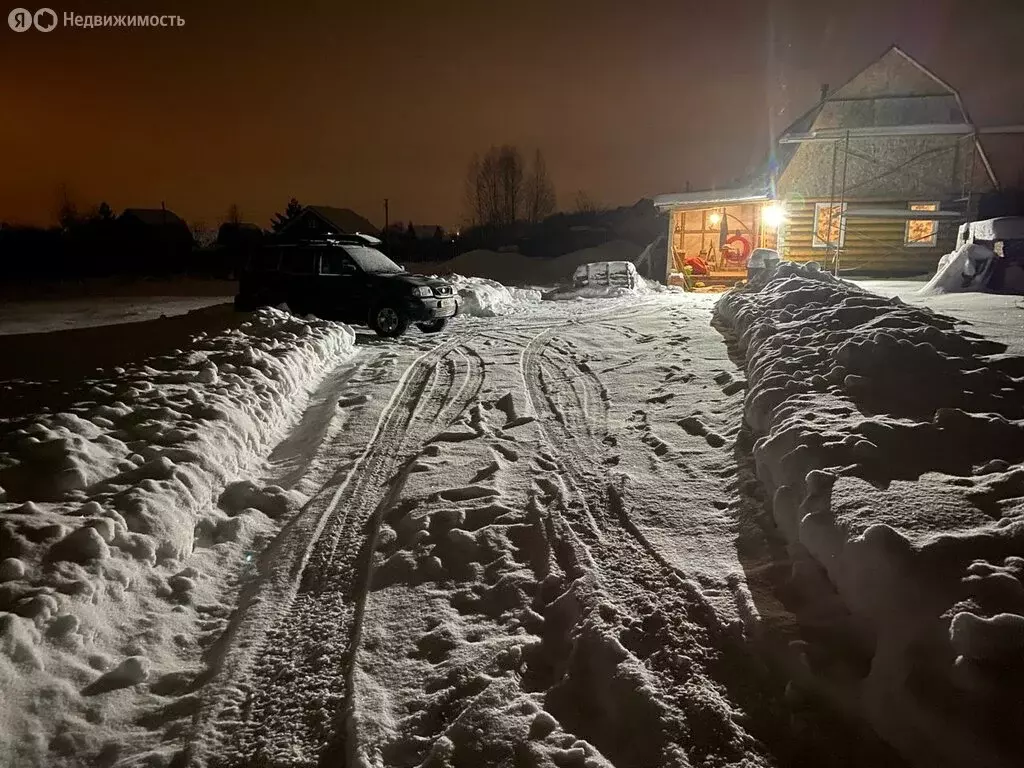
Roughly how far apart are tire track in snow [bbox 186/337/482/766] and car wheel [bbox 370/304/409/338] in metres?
7.08

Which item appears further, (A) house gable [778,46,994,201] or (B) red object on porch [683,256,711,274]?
(B) red object on porch [683,256,711,274]

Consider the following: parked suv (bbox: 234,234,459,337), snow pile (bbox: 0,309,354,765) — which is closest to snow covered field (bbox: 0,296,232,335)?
parked suv (bbox: 234,234,459,337)

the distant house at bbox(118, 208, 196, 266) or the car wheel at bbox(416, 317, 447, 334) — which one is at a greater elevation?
the distant house at bbox(118, 208, 196, 266)

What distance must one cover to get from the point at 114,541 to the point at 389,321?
8.63m

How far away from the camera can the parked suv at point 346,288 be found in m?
12.0

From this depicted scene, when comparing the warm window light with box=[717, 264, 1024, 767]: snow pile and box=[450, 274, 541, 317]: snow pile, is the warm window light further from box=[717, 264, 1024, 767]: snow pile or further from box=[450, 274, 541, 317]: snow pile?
box=[717, 264, 1024, 767]: snow pile

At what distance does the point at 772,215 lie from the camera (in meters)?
23.0

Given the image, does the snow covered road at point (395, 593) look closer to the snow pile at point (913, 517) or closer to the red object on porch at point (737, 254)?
the snow pile at point (913, 517)

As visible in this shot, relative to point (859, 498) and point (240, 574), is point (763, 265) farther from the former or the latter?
point (240, 574)

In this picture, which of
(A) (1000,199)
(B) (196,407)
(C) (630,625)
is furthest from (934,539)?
(A) (1000,199)

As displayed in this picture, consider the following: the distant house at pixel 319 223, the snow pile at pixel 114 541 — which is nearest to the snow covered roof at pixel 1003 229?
the snow pile at pixel 114 541

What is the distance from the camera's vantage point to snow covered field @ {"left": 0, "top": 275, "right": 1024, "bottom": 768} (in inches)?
101

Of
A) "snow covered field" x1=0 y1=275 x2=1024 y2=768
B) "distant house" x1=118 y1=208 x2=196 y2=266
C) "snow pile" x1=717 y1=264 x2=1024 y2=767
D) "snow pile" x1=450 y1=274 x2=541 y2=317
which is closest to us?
"snow pile" x1=717 y1=264 x2=1024 y2=767

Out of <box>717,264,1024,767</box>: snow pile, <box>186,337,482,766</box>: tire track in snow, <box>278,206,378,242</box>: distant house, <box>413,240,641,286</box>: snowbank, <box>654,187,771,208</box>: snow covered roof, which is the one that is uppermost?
<box>278,206,378,242</box>: distant house
